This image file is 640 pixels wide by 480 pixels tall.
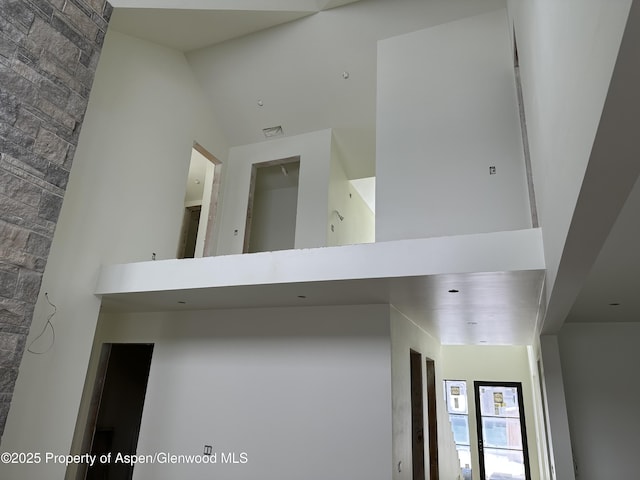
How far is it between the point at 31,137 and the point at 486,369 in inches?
336

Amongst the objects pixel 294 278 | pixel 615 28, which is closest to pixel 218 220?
pixel 294 278

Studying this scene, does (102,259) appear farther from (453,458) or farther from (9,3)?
(453,458)

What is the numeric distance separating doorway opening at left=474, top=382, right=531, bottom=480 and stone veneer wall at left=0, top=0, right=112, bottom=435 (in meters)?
8.08

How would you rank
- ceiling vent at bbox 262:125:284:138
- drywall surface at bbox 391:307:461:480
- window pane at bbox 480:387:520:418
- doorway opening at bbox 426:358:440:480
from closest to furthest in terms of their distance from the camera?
drywall surface at bbox 391:307:461:480 → doorway opening at bbox 426:358:440:480 → ceiling vent at bbox 262:125:284:138 → window pane at bbox 480:387:520:418

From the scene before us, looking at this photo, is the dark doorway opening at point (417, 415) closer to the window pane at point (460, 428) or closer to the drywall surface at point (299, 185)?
A: the drywall surface at point (299, 185)

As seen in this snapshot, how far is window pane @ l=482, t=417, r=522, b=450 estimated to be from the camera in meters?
8.22

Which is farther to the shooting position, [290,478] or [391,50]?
[391,50]

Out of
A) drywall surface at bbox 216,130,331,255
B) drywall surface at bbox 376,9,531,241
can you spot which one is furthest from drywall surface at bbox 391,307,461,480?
drywall surface at bbox 216,130,331,255

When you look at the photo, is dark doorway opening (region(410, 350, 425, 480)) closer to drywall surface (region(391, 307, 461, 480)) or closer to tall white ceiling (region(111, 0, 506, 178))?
drywall surface (region(391, 307, 461, 480))

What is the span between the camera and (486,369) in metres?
8.63

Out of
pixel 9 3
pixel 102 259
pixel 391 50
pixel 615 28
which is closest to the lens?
pixel 615 28

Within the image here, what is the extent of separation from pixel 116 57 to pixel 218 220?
248 centimetres

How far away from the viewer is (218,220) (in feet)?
20.5

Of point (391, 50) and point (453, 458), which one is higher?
point (391, 50)
